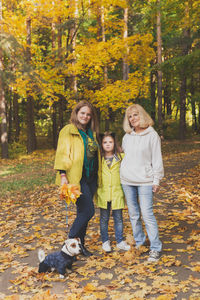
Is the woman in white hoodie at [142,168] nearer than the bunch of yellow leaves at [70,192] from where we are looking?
No

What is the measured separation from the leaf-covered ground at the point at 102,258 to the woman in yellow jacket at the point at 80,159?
2.35ft

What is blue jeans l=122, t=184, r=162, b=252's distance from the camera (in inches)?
166

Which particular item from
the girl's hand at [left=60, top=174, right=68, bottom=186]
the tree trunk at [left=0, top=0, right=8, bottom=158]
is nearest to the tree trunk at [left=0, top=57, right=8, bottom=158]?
the tree trunk at [left=0, top=0, right=8, bottom=158]

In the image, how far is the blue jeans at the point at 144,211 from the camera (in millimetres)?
4207

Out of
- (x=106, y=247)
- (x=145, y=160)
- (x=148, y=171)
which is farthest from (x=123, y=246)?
(x=145, y=160)

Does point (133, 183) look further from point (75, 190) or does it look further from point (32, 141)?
point (32, 141)

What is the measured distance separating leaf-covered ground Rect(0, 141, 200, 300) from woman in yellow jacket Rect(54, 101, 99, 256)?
2.35 ft

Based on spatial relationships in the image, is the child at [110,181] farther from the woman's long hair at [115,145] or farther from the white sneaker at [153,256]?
the white sneaker at [153,256]

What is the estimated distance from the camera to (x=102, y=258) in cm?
448

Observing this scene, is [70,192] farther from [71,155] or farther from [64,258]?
[64,258]

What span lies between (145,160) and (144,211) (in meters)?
0.71

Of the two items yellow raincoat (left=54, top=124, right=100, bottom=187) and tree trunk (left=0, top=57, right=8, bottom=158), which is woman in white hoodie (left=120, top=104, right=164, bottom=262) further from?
tree trunk (left=0, top=57, right=8, bottom=158)

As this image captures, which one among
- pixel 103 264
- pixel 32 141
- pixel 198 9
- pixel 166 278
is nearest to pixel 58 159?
pixel 103 264

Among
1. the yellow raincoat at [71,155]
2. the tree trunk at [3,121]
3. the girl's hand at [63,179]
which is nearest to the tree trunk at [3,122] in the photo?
the tree trunk at [3,121]
